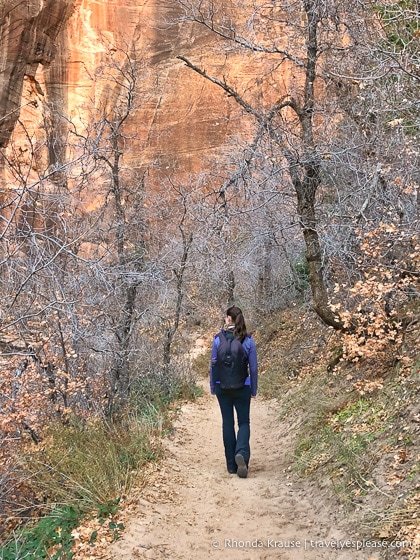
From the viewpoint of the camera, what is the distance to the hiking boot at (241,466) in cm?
522

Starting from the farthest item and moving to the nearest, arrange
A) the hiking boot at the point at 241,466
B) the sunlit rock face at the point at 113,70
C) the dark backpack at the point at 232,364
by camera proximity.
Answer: the sunlit rock face at the point at 113,70 < the hiking boot at the point at 241,466 < the dark backpack at the point at 232,364

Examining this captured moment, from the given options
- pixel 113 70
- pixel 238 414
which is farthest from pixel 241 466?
pixel 113 70

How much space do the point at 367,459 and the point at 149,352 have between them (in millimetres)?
6202

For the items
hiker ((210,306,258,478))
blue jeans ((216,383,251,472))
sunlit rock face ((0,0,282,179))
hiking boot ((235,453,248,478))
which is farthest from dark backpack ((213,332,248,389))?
sunlit rock face ((0,0,282,179))

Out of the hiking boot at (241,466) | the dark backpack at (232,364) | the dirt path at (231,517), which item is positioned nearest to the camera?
the dirt path at (231,517)

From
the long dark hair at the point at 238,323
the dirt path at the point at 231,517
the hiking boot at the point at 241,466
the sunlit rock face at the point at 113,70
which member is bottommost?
the dirt path at the point at 231,517

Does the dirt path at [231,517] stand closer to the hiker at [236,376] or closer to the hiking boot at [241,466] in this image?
the hiking boot at [241,466]

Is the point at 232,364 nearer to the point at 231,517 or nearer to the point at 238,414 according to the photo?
the point at 238,414

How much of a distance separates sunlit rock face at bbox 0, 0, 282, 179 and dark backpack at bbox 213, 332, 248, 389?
768 inches

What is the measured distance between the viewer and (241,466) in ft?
17.2

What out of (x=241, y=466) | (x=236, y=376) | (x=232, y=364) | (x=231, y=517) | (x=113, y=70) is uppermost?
(x=113, y=70)

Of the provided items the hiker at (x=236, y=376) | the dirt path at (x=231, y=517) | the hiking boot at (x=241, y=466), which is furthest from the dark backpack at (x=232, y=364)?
the dirt path at (x=231, y=517)

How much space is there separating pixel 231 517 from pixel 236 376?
4.38 feet

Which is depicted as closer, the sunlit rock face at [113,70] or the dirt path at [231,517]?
the dirt path at [231,517]
